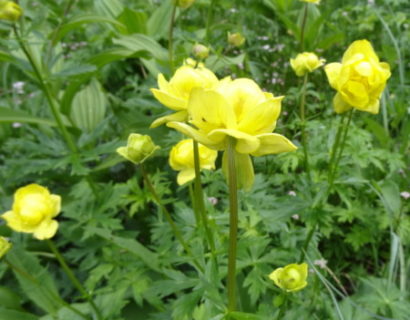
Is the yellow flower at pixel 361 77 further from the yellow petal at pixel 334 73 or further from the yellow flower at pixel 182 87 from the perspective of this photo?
Answer: the yellow flower at pixel 182 87

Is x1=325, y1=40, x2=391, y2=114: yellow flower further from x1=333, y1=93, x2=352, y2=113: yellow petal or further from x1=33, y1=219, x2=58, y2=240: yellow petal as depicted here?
x1=33, y1=219, x2=58, y2=240: yellow petal

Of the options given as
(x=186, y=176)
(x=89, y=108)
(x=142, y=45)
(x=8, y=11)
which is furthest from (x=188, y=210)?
(x=89, y=108)

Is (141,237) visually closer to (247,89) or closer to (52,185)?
(52,185)

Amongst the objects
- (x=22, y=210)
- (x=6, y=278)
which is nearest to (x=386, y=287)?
(x=22, y=210)

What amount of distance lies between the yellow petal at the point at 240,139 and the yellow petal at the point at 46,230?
19.8 inches

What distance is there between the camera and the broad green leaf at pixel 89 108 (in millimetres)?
1648

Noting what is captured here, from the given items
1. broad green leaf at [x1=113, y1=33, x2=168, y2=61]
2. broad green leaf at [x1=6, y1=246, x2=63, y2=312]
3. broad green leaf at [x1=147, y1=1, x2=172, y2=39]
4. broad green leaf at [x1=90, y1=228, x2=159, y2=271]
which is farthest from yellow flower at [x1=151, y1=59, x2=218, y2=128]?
broad green leaf at [x1=147, y1=1, x2=172, y2=39]

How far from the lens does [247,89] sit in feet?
1.55

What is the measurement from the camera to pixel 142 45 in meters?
1.45

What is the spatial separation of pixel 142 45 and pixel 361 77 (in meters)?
0.96

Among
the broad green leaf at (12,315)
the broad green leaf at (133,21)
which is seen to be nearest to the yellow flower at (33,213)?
the broad green leaf at (12,315)

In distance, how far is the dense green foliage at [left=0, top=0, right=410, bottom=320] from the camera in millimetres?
860

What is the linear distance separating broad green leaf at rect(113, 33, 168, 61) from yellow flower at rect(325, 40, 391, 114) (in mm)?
853

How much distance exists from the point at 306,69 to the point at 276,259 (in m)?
0.45
